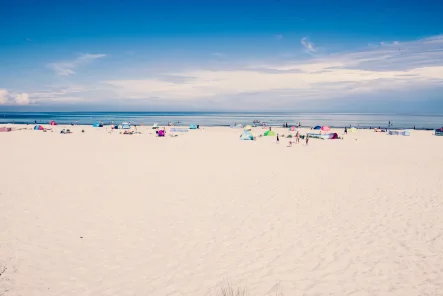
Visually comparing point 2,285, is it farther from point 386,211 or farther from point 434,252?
point 386,211

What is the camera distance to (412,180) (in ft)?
49.4

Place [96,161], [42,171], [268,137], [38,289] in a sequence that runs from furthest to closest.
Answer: [268,137] → [96,161] → [42,171] → [38,289]

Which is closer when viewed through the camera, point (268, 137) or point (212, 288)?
point (212, 288)

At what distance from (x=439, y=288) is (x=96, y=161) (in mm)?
19122

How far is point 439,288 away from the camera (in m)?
5.78

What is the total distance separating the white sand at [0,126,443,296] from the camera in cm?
608

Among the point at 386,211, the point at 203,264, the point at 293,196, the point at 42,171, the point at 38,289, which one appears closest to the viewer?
the point at 38,289

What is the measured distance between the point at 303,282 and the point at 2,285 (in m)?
5.99

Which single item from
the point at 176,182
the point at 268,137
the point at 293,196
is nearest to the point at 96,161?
the point at 176,182

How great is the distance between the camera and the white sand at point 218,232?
239 inches

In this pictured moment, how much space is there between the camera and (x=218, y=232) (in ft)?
28.1

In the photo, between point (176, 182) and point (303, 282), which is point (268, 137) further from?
point (303, 282)

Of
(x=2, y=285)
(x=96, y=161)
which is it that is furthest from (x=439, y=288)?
(x=96, y=161)

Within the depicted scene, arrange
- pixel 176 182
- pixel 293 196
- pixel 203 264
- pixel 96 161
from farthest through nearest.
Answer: pixel 96 161 → pixel 176 182 → pixel 293 196 → pixel 203 264
